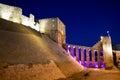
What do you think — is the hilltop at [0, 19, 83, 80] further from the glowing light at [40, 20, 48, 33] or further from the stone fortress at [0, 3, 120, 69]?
the glowing light at [40, 20, 48, 33]

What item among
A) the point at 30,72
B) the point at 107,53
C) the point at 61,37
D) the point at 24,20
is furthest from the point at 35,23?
the point at 30,72

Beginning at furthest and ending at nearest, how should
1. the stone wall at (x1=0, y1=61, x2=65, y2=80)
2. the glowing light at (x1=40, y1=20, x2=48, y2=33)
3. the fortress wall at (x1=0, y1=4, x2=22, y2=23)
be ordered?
the glowing light at (x1=40, y1=20, x2=48, y2=33) → the fortress wall at (x1=0, y1=4, x2=22, y2=23) → the stone wall at (x1=0, y1=61, x2=65, y2=80)

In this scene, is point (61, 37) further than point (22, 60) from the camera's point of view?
Yes

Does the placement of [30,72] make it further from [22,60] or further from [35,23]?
[35,23]

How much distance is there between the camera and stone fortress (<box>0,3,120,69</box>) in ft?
135

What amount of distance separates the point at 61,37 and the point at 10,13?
19071mm

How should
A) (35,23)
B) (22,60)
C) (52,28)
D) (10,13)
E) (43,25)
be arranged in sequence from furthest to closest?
1. (43,25)
2. (35,23)
3. (52,28)
4. (10,13)
5. (22,60)

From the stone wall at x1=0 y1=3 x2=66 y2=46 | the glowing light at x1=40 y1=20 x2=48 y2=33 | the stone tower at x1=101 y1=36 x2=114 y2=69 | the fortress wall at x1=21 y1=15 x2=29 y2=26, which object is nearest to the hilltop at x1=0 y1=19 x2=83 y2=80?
the stone wall at x1=0 y1=3 x2=66 y2=46

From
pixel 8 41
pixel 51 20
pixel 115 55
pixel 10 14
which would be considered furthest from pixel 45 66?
pixel 115 55

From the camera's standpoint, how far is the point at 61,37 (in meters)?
53.7

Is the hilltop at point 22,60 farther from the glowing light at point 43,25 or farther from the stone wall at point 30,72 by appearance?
the glowing light at point 43,25

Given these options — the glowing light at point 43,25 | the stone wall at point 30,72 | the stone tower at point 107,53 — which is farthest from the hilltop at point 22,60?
the stone tower at point 107,53

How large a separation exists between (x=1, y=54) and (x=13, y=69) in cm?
317

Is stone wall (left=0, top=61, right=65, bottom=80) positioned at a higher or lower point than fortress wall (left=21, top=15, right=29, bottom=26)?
lower
